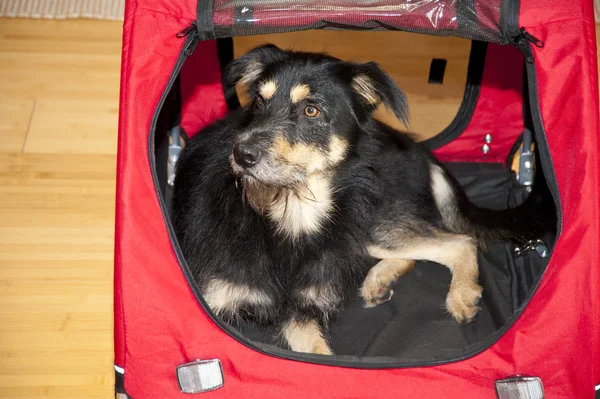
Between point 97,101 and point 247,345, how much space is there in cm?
254

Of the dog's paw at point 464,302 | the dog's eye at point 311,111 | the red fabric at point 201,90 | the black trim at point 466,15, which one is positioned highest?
the black trim at point 466,15

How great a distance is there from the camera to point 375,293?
316 cm

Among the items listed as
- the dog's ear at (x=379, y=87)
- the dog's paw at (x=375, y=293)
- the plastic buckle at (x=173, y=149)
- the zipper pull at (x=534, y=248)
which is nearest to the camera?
the dog's ear at (x=379, y=87)

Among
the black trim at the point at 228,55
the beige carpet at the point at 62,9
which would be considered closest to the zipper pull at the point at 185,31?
the black trim at the point at 228,55

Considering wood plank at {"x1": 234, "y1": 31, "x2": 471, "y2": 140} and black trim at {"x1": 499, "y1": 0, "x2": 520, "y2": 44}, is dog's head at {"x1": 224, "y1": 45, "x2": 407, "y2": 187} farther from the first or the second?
wood plank at {"x1": 234, "y1": 31, "x2": 471, "y2": 140}

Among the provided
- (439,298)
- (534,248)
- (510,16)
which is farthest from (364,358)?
(510,16)

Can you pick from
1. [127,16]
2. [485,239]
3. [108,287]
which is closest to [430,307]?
[485,239]

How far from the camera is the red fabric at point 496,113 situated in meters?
3.69

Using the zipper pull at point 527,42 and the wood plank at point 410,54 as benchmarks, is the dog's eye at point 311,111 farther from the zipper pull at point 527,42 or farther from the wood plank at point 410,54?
the wood plank at point 410,54

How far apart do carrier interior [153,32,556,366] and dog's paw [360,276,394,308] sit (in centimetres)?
3

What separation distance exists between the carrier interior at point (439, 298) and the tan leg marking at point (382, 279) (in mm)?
41

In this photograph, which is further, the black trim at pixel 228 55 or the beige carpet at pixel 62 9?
the beige carpet at pixel 62 9

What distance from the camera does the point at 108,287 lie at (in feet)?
10.8

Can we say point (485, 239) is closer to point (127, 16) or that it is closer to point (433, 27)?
point (433, 27)
